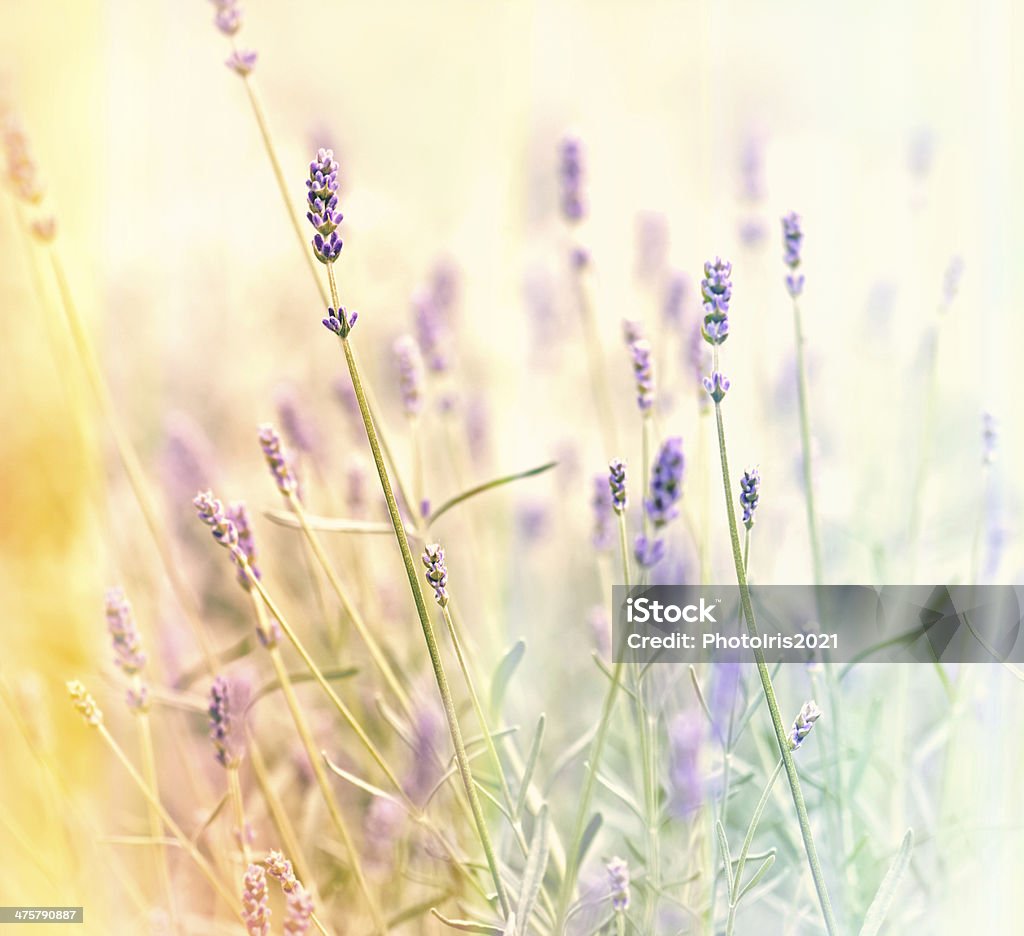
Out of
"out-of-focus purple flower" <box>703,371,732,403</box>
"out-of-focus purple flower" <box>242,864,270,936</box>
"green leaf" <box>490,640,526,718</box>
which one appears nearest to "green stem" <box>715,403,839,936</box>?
"out-of-focus purple flower" <box>703,371,732,403</box>

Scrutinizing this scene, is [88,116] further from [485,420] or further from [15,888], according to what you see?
[15,888]

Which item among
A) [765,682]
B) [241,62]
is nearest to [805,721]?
[765,682]

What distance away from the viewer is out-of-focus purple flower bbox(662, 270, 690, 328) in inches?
20.0

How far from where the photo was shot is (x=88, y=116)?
1.85 feet

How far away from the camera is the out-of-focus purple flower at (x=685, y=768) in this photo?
0.41 meters

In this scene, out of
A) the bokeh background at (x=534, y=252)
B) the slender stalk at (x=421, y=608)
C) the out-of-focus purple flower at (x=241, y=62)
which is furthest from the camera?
the bokeh background at (x=534, y=252)

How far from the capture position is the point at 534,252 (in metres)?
0.64

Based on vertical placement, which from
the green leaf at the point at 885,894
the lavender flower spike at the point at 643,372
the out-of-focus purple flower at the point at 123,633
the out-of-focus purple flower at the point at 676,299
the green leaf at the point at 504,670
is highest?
the out-of-focus purple flower at the point at 676,299

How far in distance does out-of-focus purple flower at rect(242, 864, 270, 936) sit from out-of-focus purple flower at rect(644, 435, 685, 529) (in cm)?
23

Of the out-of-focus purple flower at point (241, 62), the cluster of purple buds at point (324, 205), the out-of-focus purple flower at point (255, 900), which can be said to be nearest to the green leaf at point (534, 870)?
the out-of-focus purple flower at point (255, 900)

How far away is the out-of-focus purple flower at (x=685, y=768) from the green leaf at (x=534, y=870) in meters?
0.09

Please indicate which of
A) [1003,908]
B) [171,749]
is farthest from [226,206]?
[1003,908]

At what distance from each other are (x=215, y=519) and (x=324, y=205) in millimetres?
119

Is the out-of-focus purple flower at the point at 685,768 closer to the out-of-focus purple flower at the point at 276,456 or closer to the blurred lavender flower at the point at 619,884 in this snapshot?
the blurred lavender flower at the point at 619,884
